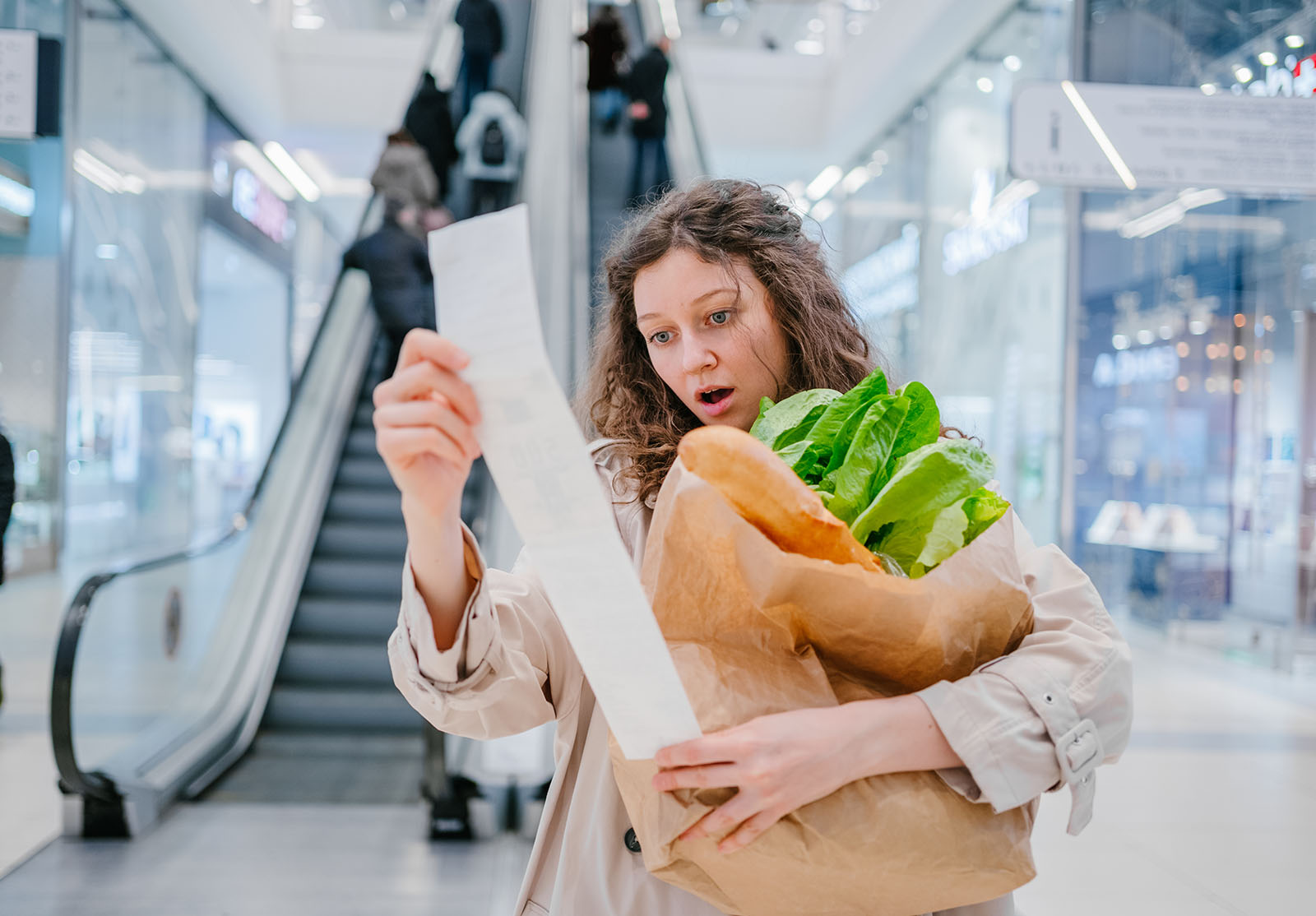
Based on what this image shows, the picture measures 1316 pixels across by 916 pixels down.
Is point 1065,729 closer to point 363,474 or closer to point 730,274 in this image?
point 730,274

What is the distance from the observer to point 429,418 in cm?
76

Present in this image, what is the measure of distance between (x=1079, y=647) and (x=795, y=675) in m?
0.30

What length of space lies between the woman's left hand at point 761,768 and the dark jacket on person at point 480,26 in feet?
28.8

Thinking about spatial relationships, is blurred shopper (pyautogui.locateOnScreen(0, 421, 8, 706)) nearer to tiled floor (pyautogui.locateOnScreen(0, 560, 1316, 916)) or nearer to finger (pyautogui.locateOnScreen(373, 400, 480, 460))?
tiled floor (pyautogui.locateOnScreen(0, 560, 1316, 916))

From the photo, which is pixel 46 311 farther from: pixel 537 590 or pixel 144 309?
pixel 537 590

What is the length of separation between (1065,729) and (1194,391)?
7.44 metres

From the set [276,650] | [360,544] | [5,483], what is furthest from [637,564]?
[360,544]

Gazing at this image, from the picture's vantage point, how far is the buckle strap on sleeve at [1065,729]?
0.89 metres

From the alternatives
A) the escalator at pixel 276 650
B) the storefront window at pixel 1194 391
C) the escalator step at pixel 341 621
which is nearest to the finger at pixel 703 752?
the escalator at pixel 276 650

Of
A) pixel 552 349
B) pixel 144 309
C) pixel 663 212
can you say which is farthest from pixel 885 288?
pixel 663 212

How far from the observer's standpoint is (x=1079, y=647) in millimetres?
930

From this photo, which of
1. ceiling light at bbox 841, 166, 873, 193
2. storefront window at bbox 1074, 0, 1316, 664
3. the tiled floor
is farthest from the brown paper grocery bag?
ceiling light at bbox 841, 166, 873, 193

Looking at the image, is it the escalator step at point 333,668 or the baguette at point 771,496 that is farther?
the escalator step at point 333,668

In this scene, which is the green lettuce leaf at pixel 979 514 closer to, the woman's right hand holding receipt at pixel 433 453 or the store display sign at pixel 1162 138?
the woman's right hand holding receipt at pixel 433 453
